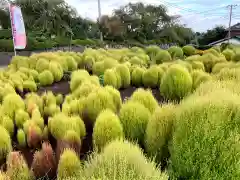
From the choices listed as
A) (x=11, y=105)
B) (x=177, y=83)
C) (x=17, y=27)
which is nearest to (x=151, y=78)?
(x=177, y=83)

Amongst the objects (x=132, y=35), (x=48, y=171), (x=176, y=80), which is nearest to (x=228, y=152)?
(x=48, y=171)

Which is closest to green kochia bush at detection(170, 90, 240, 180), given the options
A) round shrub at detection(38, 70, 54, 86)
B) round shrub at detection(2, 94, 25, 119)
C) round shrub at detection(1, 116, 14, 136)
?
round shrub at detection(1, 116, 14, 136)

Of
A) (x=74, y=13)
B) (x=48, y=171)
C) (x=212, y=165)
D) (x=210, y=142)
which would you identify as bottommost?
(x=48, y=171)

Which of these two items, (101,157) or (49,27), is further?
(49,27)

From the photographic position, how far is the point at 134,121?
13.7 feet

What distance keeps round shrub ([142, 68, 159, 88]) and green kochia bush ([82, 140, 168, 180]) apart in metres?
5.67

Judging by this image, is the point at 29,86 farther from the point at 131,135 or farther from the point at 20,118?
the point at 131,135

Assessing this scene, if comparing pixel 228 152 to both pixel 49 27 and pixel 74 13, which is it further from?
pixel 74 13

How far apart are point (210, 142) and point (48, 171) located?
176 centimetres

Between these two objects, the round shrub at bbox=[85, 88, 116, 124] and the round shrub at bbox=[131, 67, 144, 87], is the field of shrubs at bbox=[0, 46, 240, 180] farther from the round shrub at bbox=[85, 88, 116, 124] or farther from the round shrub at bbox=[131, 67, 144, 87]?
the round shrub at bbox=[131, 67, 144, 87]

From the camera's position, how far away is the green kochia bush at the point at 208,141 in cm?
294

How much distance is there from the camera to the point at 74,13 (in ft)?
134

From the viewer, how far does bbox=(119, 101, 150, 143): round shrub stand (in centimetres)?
414

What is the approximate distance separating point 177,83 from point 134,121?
8.60 ft
